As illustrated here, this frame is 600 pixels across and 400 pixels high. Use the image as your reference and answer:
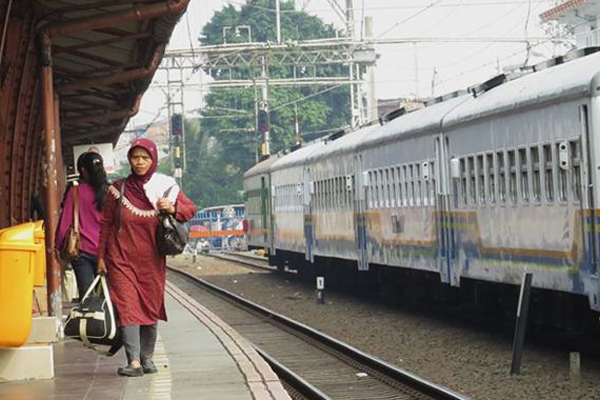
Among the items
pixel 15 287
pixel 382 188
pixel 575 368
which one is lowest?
pixel 575 368

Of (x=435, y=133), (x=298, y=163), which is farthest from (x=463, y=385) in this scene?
(x=298, y=163)

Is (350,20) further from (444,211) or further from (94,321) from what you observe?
(94,321)

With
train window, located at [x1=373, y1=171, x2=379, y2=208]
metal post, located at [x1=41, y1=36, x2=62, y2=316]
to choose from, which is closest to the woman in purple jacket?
metal post, located at [x1=41, y1=36, x2=62, y2=316]

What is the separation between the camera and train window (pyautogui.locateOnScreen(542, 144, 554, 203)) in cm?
1538

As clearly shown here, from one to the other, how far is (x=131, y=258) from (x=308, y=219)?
22.5 m

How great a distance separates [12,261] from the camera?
11.2 metres

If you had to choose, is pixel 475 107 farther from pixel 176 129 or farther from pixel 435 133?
pixel 176 129

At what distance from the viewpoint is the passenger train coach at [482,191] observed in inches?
571

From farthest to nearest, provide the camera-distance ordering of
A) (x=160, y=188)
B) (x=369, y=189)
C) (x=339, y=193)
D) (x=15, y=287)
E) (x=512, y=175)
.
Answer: (x=339, y=193)
(x=369, y=189)
(x=512, y=175)
(x=160, y=188)
(x=15, y=287)

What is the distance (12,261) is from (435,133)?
35.4ft

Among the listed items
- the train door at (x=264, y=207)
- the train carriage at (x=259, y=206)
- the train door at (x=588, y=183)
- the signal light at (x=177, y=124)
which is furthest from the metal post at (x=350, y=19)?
the train door at (x=588, y=183)

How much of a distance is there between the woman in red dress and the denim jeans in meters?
1.47

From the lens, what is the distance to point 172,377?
1277 centimetres

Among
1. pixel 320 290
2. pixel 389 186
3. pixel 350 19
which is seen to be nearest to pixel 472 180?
pixel 389 186
